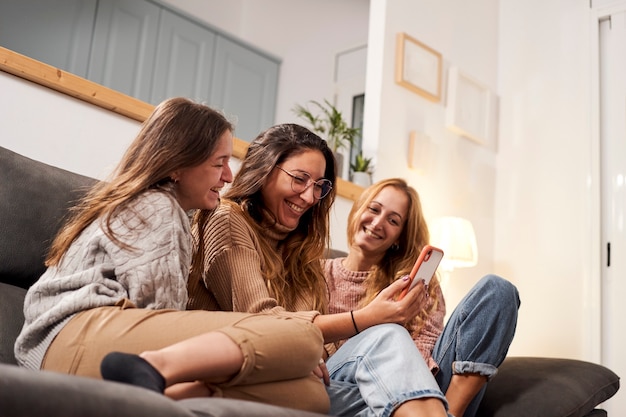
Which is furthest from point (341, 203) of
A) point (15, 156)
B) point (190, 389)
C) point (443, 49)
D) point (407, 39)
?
point (190, 389)

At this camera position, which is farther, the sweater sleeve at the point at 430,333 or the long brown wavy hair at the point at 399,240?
the long brown wavy hair at the point at 399,240

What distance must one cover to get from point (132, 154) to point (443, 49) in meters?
2.53

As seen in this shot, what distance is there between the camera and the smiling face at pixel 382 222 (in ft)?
6.89

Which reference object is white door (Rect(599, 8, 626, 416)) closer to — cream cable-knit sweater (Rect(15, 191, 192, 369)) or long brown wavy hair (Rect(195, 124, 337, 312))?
long brown wavy hair (Rect(195, 124, 337, 312))

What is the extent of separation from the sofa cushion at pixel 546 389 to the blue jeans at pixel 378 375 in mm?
473

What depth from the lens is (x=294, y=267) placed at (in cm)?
176

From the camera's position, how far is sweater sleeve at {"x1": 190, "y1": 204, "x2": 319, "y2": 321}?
1.44m

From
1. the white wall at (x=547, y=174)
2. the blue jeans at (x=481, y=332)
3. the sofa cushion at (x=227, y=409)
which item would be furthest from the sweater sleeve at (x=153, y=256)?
the white wall at (x=547, y=174)

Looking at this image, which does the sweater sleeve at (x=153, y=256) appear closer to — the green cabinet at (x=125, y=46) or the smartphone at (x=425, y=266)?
the smartphone at (x=425, y=266)

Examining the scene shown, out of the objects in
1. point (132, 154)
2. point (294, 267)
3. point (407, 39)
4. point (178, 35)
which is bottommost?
point (294, 267)

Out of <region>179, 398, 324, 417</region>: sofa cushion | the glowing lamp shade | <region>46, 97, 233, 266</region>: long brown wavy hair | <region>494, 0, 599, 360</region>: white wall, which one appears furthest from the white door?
<region>179, 398, 324, 417</region>: sofa cushion

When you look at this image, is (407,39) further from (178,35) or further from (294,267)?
(294,267)

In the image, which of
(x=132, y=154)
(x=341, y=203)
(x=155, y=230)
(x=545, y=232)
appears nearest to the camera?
(x=155, y=230)

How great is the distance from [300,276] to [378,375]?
463mm
